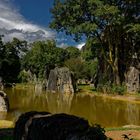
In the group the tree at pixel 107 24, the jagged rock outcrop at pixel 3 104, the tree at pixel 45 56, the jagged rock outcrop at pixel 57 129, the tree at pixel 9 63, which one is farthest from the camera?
the tree at pixel 9 63

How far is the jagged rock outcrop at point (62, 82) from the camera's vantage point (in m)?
55.5

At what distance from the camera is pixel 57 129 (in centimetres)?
698

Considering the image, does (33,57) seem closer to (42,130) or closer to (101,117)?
(101,117)

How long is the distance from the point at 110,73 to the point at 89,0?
460 inches

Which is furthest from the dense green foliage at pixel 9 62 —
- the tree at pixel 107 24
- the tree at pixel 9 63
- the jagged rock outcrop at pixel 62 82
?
the tree at pixel 107 24

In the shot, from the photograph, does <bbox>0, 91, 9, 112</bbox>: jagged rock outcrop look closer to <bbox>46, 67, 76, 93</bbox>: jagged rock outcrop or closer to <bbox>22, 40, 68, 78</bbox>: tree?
<bbox>46, 67, 76, 93</bbox>: jagged rock outcrop

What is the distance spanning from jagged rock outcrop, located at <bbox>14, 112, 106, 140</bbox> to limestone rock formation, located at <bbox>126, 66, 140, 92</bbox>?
43.9 meters

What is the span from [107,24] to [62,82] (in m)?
10.9

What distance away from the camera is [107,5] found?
160 ft

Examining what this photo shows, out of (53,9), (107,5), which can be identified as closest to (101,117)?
(107,5)

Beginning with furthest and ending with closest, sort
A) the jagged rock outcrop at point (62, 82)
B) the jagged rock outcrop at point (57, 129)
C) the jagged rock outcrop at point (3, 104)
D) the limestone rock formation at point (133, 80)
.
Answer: the jagged rock outcrop at point (62, 82)
the limestone rock formation at point (133, 80)
the jagged rock outcrop at point (3, 104)
the jagged rock outcrop at point (57, 129)

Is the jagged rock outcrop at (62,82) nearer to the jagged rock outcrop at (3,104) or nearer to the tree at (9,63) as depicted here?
the tree at (9,63)

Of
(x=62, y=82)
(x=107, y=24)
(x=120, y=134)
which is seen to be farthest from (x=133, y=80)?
(x=120, y=134)

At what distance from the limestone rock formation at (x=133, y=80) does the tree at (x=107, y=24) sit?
1480 millimetres
